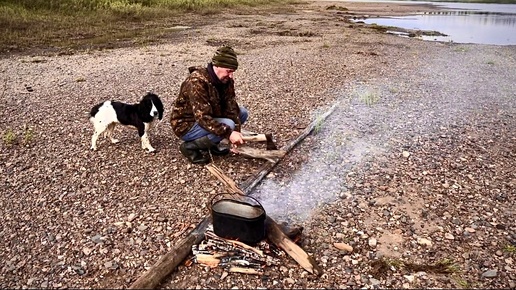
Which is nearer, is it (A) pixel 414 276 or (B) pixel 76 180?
(A) pixel 414 276

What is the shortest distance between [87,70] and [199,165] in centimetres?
766

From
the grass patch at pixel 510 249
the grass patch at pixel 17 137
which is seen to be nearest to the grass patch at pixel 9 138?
the grass patch at pixel 17 137

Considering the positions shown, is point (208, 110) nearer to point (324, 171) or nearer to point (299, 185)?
→ point (299, 185)

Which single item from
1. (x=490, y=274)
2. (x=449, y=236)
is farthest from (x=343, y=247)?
(x=490, y=274)

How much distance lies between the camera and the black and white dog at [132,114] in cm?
573

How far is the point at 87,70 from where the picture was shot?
11.9 metres

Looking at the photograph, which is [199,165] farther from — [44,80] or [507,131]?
[44,80]

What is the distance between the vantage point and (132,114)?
5855 mm

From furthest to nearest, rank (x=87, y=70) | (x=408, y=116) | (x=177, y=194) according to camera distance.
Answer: (x=87, y=70) → (x=408, y=116) → (x=177, y=194)

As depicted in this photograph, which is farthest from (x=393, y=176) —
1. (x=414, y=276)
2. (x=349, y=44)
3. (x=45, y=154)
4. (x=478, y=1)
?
(x=478, y=1)

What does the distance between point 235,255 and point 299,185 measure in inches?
66.9

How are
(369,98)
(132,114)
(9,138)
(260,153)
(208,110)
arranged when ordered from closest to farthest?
1. (208,110)
2. (260,153)
3. (132,114)
4. (9,138)
5. (369,98)

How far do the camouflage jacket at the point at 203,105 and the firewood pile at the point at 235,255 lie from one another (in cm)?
157

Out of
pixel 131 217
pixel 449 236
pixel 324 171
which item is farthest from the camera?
pixel 324 171
